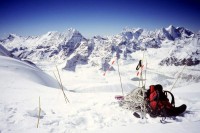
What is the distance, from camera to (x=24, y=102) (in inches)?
428

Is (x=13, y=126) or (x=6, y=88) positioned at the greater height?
(x=6, y=88)

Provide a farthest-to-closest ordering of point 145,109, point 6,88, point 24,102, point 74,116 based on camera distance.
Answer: point 6,88 → point 24,102 → point 145,109 → point 74,116

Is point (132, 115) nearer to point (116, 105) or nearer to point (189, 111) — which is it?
point (116, 105)

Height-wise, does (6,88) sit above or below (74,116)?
above

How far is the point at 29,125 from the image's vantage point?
792cm

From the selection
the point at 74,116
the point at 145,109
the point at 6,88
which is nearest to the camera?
the point at 74,116

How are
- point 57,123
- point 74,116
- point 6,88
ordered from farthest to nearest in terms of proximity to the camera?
point 6,88 → point 74,116 → point 57,123

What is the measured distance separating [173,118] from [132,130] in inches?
132

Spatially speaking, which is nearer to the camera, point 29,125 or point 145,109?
point 29,125

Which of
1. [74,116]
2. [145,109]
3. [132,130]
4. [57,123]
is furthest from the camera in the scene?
[145,109]

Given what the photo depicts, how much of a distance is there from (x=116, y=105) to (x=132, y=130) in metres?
4.24

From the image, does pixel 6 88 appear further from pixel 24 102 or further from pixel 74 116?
pixel 74 116

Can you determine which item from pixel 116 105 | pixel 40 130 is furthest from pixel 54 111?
pixel 116 105

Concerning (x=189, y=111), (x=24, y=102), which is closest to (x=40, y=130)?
(x=24, y=102)
